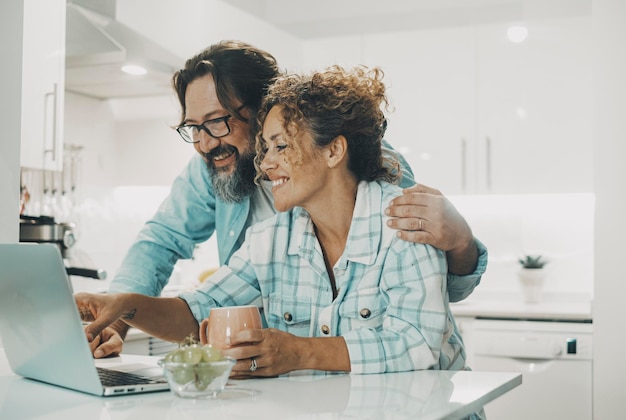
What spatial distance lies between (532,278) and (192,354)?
127 inches

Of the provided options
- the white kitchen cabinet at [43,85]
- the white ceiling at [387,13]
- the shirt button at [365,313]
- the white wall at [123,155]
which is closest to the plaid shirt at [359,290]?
the shirt button at [365,313]

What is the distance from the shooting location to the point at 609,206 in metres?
2.99

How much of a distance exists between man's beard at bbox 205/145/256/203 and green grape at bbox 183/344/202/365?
0.98 metres

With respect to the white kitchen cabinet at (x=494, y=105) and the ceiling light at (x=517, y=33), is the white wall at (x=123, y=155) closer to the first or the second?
the white kitchen cabinet at (x=494, y=105)

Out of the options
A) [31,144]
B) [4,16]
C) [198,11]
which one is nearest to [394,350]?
[4,16]

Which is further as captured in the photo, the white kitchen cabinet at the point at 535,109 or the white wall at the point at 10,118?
the white kitchen cabinet at the point at 535,109

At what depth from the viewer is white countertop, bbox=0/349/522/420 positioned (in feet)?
3.82

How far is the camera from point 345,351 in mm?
1527

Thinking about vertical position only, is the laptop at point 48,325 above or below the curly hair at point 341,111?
below

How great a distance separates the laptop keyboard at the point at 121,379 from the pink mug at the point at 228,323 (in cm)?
12

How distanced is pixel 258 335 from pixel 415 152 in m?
3.05

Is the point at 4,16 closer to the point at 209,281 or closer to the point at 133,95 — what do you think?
the point at 209,281

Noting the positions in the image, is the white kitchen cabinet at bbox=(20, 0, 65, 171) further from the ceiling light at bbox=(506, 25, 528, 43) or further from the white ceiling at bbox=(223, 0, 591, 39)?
the ceiling light at bbox=(506, 25, 528, 43)

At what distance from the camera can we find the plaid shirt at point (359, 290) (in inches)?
61.2
